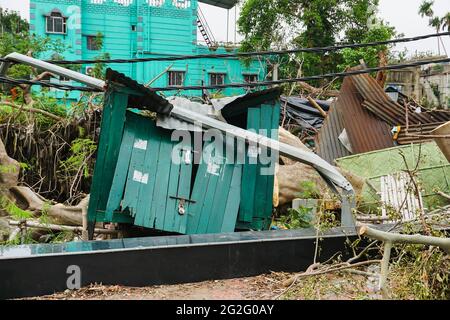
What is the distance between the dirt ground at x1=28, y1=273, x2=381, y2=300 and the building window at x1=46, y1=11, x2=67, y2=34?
20.0 m

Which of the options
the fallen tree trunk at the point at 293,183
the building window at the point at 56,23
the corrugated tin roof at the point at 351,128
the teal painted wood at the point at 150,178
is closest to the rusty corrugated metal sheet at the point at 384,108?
the corrugated tin roof at the point at 351,128

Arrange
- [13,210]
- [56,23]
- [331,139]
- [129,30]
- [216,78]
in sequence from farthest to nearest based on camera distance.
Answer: [216,78], [129,30], [56,23], [331,139], [13,210]

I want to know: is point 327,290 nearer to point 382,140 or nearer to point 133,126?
point 133,126

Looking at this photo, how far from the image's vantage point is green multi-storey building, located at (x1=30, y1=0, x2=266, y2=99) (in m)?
21.7

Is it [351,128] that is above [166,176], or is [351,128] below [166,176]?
above

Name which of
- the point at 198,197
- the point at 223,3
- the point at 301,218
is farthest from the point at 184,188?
the point at 223,3

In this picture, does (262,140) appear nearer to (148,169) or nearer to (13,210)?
(148,169)

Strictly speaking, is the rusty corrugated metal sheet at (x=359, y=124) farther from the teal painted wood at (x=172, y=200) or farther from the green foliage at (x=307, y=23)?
the green foliage at (x=307, y=23)

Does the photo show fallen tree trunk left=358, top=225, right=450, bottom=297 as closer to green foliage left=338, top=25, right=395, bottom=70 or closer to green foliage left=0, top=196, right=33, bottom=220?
green foliage left=0, top=196, right=33, bottom=220

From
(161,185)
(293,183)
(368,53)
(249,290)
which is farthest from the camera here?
(368,53)

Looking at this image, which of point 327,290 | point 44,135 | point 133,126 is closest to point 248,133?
point 133,126

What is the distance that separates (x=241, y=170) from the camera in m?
6.25

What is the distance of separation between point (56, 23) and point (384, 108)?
16655mm

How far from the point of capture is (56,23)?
21.8 meters
